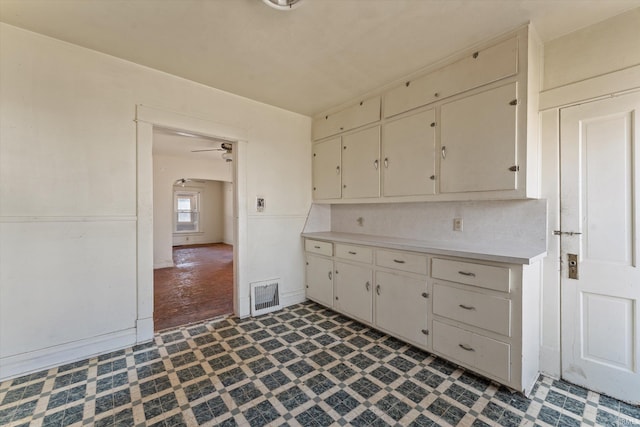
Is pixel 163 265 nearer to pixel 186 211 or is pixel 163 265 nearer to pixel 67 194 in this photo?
pixel 67 194

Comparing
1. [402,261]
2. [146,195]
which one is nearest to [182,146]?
[146,195]

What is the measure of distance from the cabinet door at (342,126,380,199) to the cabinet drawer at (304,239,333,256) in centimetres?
64

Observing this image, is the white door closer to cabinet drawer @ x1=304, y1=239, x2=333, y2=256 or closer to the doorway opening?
cabinet drawer @ x1=304, y1=239, x2=333, y2=256

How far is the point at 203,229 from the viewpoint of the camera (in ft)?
33.3

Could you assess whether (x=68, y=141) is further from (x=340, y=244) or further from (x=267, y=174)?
(x=340, y=244)

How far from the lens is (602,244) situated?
6.08 feet

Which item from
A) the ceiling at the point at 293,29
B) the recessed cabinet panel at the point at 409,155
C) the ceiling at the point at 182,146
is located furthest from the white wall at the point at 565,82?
the ceiling at the point at 182,146

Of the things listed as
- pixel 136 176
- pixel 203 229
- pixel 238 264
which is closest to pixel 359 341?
pixel 238 264

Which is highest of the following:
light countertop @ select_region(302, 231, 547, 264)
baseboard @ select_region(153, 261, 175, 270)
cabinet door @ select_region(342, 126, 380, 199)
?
cabinet door @ select_region(342, 126, 380, 199)

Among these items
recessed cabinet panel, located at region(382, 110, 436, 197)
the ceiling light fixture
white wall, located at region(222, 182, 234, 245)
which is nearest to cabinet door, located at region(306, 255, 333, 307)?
recessed cabinet panel, located at region(382, 110, 436, 197)

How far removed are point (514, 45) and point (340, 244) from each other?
2.25 m

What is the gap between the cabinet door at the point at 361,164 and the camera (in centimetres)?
293

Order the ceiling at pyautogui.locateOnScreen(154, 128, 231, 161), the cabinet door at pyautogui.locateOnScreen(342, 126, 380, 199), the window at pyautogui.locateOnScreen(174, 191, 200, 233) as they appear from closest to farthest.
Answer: the cabinet door at pyautogui.locateOnScreen(342, 126, 380, 199)
the ceiling at pyautogui.locateOnScreen(154, 128, 231, 161)
the window at pyautogui.locateOnScreen(174, 191, 200, 233)

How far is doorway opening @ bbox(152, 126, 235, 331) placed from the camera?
343cm
